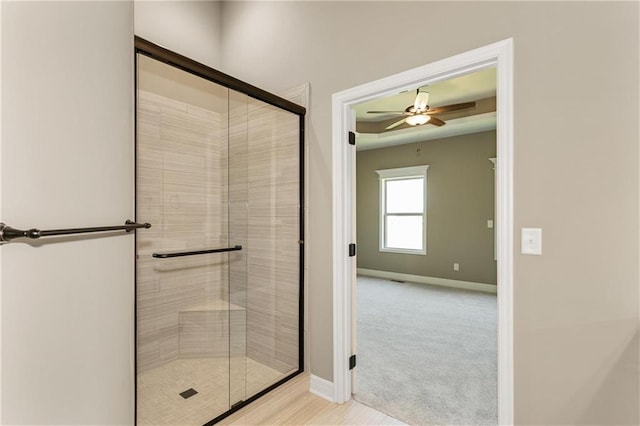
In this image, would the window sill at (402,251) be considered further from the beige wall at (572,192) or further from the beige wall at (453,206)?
the beige wall at (572,192)

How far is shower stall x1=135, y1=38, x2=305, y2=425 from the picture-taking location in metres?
2.14

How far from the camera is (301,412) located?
2.01 meters

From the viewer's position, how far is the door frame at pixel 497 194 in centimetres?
152

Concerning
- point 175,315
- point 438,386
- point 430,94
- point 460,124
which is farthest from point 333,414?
point 460,124

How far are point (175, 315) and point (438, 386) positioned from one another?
→ 2026 mm

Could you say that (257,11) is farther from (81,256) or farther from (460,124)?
(460,124)

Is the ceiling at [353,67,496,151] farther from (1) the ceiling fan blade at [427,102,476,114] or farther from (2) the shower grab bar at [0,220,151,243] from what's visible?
(2) the shower grab bar at [0,220,151,243]

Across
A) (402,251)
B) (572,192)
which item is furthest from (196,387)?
(402,251)

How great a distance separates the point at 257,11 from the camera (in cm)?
273

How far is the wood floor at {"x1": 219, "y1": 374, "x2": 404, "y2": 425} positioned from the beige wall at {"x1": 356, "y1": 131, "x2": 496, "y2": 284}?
13.2 feet

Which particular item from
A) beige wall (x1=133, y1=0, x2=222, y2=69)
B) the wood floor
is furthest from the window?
the wood floor

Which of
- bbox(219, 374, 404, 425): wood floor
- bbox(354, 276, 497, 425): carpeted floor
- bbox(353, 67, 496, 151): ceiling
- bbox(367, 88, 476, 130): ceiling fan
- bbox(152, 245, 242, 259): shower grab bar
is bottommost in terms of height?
bbox(354, 276, 497, 425): carpeted floor

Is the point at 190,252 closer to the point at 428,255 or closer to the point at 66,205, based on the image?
the point at 66,205

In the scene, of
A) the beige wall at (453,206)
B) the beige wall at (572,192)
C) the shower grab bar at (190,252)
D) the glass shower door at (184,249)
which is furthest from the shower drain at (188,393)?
the beige wall at (453,206)
